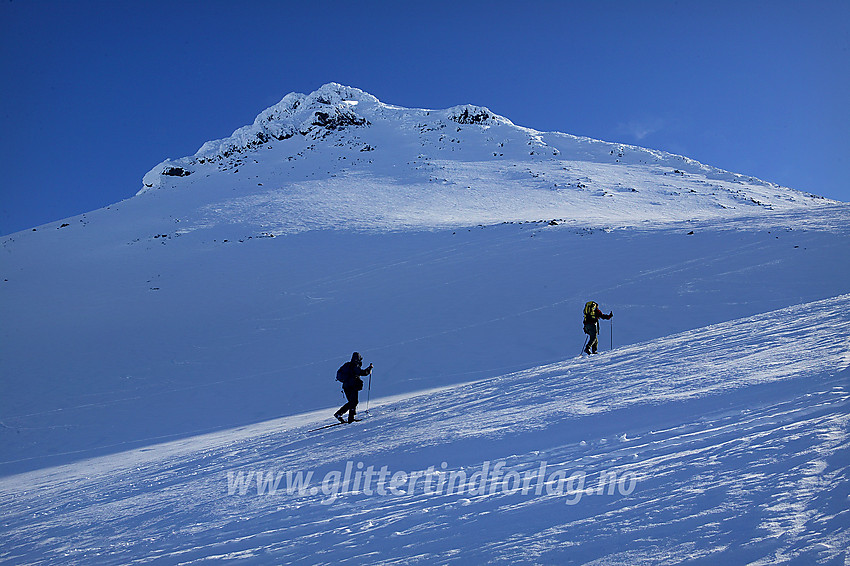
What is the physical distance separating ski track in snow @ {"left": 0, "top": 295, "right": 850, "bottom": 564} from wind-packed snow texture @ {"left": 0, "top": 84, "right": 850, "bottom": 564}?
29mm

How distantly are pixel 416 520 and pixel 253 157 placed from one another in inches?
2391

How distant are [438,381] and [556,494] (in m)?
8.38

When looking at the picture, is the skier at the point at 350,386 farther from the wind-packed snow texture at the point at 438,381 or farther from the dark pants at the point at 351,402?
the wind-packed snow texture at the point at 438,381

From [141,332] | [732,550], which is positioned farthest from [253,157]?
[732,550]

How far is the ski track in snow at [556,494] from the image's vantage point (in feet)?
10.3

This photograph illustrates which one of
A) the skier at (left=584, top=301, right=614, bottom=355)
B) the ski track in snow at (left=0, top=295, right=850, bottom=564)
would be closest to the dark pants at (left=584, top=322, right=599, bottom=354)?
the skier at (left=584, top=301, right=614, bottom=355)

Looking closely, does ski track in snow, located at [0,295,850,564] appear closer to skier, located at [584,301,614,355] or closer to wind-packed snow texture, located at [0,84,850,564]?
wind-packed snow texture, located at [0,84,850,564]

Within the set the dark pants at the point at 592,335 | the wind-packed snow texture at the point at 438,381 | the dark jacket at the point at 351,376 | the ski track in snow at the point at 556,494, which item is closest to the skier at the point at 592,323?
the dark pants at the point at 592,335

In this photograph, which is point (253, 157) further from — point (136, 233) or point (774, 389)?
point (774, 389)

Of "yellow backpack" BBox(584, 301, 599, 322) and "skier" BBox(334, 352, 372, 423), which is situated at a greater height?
"yellow backpack" BBox(584, 301, 599, 322)

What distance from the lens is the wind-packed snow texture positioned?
363 centimetres

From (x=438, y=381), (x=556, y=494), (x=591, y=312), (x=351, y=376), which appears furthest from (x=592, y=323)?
(x=556, y=494)

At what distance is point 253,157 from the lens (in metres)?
58.4

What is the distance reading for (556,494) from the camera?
13.0 ft
